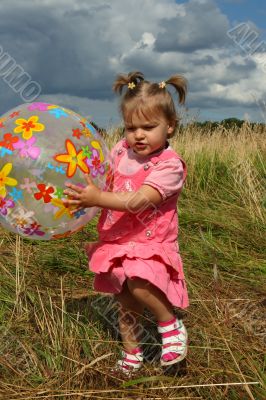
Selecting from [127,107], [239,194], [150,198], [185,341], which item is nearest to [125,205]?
[150,198]

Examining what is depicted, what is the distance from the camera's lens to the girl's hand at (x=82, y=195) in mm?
1965

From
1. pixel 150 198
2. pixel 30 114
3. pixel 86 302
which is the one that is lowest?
pixel 86 302

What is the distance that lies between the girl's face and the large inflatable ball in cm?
15

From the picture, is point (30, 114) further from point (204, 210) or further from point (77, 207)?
point (204, 210)

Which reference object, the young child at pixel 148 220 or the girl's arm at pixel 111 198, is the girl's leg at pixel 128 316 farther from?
the girl's arm at pixel 111 198

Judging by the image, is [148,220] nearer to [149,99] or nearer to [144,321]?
[149,99]

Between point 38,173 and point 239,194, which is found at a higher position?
point 38,173

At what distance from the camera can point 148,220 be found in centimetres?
222

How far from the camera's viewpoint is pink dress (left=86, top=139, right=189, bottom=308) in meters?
2.15

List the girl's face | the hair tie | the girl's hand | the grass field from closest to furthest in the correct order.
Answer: the girl's hand
the grass field
the girl's face
the hair tie

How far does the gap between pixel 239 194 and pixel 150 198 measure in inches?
122

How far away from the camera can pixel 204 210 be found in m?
4.83

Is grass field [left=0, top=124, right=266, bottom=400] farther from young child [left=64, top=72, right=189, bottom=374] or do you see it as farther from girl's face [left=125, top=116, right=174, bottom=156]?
girl's face [left=125, top=116, right=174, bottom=156]

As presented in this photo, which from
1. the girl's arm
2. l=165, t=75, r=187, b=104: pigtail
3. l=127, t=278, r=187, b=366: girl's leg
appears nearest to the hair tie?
l=165, t=75, r=187, b=104: pigtail
